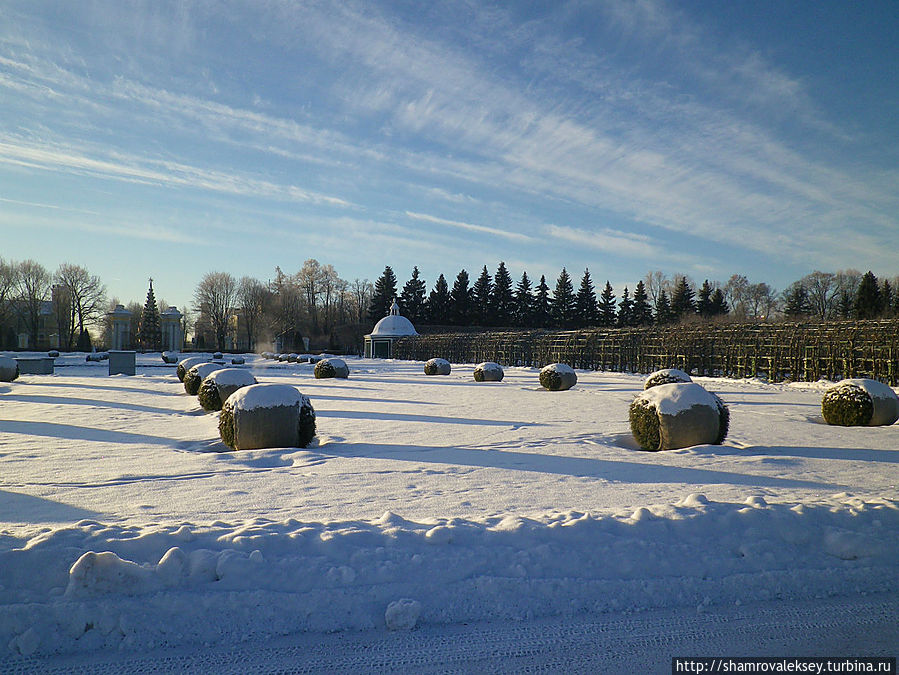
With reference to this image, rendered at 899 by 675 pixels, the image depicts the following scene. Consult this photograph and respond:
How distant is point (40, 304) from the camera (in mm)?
64438

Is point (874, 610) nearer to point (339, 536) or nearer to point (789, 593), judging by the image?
point (789, 593)

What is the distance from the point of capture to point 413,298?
8075 centimetres

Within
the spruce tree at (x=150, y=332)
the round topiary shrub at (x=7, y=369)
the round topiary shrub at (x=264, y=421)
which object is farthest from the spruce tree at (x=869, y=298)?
the spruce tree at (x=150, y=332)

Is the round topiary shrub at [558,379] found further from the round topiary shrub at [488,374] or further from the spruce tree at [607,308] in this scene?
the spruce tree at [607,308]

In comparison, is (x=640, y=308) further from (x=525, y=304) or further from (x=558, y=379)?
(x=558, y=379)

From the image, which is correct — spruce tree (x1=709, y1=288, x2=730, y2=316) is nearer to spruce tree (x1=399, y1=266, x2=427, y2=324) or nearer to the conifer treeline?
the conifer treeline

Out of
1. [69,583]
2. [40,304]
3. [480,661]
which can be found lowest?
[480,661]

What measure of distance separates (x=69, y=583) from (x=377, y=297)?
76.0 metres

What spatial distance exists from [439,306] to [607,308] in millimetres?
24098

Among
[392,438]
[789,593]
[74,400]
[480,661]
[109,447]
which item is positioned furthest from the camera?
[74,400]

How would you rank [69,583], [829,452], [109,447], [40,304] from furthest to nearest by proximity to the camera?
[40,304] → [109,447] → [829,452] → [69,583]

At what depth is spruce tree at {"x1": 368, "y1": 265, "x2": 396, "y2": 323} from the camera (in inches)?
3034

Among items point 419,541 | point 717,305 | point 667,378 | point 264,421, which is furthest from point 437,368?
point 717,305

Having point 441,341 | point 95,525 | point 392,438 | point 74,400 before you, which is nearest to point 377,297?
point 441,341
